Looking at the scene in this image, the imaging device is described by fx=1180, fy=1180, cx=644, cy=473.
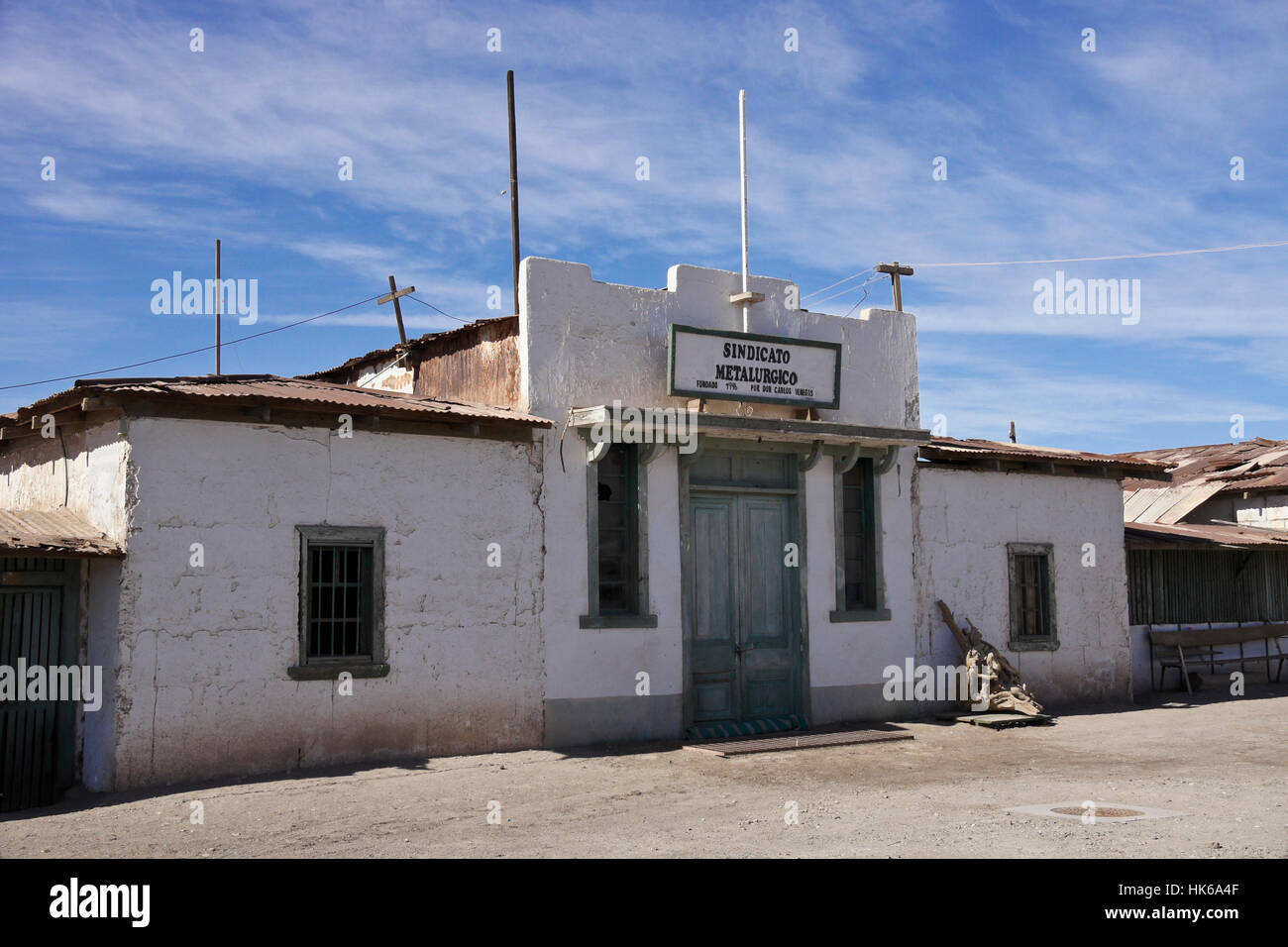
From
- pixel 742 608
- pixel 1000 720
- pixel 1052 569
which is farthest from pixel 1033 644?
pixel 742 608

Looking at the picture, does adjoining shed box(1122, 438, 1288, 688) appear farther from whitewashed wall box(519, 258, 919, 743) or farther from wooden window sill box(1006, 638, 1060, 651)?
whitewashed wall box(519, 258, 919, 743)

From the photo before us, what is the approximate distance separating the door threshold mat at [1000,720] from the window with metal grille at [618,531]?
14.7 feet

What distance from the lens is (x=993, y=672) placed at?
14852 millimetres

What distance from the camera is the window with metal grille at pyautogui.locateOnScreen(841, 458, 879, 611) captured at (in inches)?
586

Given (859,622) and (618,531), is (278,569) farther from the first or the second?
(859,622)

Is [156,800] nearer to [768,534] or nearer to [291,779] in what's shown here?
[291,779]

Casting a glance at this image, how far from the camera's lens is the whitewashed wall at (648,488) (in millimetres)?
→ 12469

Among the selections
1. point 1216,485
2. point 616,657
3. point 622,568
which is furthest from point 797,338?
point 1216,485

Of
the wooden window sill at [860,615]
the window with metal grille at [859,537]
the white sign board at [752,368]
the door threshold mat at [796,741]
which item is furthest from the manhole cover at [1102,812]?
the white sign board at [752,368]

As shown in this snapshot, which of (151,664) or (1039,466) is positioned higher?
(1039,466)

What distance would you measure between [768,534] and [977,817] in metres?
5.94

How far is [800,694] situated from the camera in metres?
14.0

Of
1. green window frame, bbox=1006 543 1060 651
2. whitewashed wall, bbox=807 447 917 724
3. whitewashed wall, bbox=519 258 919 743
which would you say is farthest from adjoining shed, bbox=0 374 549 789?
green window frame, bbox=1006 543 1060 651

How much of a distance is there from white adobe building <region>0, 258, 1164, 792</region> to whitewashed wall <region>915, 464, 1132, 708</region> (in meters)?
0.05
